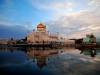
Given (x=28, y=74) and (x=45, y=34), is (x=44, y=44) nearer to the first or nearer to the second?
(x=45, y=34)

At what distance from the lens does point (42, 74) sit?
26.3ft

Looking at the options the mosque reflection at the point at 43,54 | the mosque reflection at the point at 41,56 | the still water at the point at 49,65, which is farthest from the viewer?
the mosque reflection at the point at 43,54

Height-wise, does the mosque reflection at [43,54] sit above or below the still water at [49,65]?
above

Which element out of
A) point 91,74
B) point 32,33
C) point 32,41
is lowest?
A: point 91,74

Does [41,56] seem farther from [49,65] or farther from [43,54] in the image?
[49,65]

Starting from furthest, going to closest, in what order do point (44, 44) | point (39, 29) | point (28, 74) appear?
point (39, 29) → point (44, 44) → point (28, 74)

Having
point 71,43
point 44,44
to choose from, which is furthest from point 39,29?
point 71,43

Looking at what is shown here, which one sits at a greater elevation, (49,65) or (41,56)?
(41,56)

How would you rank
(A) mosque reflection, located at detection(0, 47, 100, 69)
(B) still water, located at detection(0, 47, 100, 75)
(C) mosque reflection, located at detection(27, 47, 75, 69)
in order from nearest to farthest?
(B) still water, located at detection(0, 47, 100, 75), (C) mosque reflection, located at detection(27, 47, 75, 69), (A) mosque reflection, located at detection(0, 47, 100, 69)

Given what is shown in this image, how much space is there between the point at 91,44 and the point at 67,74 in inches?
1501

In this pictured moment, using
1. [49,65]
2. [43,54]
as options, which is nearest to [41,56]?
[43,54]

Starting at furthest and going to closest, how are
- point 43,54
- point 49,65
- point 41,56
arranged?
1. point 43,54
2. point 41,56
3. point 49,65

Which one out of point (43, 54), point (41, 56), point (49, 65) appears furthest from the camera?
point (43, 54)

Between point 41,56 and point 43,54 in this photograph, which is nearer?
point 41,56
